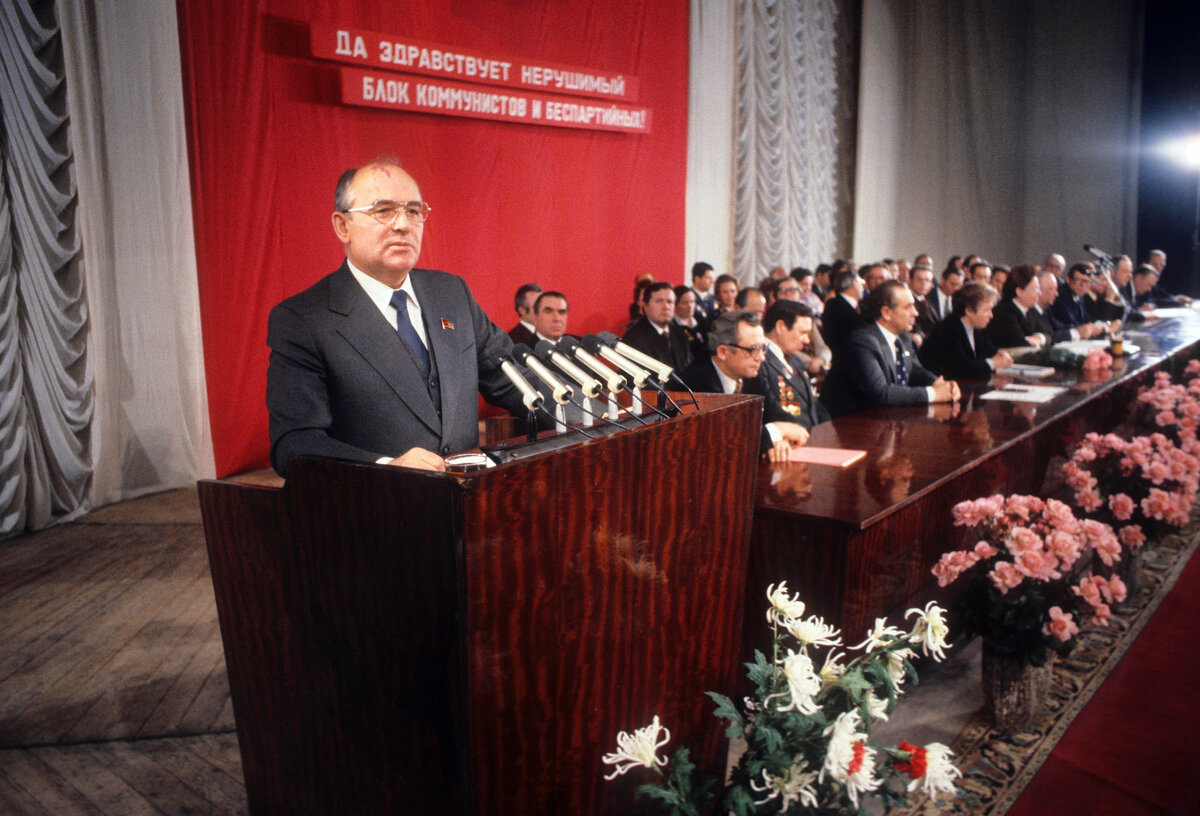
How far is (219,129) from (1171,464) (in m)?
4.65

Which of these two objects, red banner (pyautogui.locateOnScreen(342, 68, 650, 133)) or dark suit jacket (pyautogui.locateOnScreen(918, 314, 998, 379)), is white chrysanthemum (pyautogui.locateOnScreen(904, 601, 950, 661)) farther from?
red banner (pyautogui.locateOnScreen(342, 68, 650, 133))

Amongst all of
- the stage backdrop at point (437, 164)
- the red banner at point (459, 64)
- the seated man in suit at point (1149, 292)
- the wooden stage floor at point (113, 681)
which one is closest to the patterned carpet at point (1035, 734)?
the wooden stage floor at point (113, 681)

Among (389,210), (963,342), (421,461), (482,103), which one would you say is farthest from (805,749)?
(482,103)

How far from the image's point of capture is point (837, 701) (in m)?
1.32

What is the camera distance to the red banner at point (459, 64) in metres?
5.18

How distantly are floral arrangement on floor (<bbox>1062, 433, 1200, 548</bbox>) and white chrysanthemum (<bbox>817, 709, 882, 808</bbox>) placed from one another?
2186 millimetres

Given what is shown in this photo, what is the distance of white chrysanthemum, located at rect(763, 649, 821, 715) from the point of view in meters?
1.21

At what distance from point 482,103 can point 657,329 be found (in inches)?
74.7

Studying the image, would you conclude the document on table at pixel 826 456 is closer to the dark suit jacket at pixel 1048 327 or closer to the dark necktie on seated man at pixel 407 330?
the dark necktie on seated man at pixel 407 330

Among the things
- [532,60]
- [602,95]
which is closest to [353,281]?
[532,60]

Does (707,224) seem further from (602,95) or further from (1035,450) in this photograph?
(1035,450)

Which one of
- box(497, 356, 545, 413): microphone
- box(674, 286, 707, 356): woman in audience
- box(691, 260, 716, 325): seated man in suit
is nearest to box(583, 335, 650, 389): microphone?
box(497, 356, 545, 413): microphone

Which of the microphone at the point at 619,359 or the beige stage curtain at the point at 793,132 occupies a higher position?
the beige stage curtain at the point at 793,132

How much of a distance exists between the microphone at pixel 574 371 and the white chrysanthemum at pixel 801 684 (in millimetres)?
453
